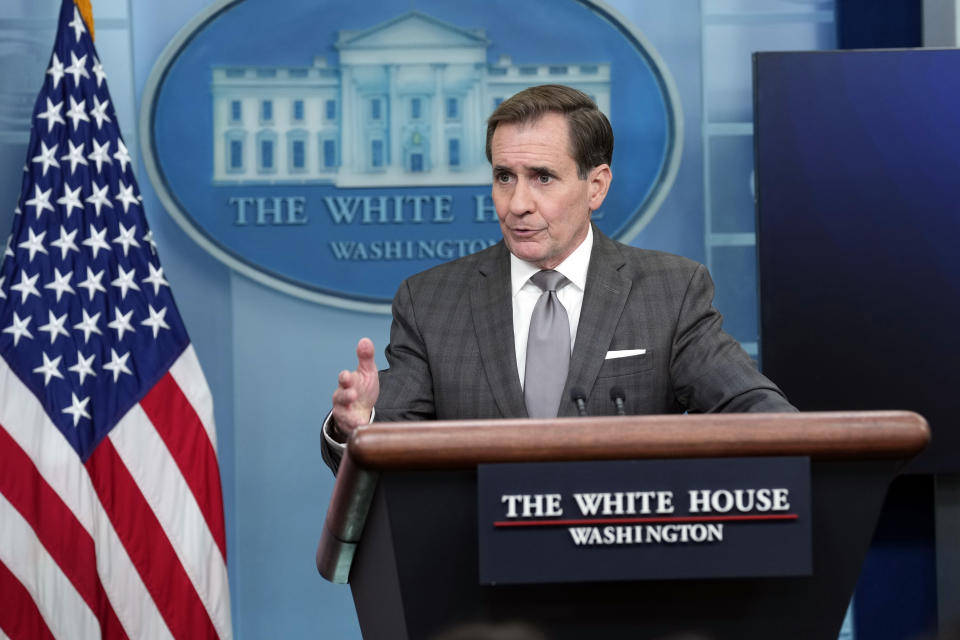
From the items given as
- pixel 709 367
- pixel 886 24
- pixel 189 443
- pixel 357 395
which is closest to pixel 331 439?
pixel 357 395

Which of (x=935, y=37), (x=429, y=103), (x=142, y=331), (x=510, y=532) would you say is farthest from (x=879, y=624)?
(x=510, y=532)

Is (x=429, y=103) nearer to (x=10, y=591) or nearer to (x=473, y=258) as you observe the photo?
(x=473, y=258)

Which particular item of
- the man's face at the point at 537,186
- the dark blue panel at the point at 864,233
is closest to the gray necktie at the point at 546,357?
the man's face at the point at 537,186

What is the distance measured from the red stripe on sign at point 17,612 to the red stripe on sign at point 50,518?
0.36ft

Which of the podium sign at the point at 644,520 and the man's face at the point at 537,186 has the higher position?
the man's face at the point at 537,186

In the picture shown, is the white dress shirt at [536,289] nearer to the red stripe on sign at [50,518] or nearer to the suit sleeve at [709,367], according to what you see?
the suit sleeve at [709,367]

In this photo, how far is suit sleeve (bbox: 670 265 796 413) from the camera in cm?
169

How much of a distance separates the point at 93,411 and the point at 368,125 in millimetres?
1224

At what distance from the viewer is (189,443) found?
302cm

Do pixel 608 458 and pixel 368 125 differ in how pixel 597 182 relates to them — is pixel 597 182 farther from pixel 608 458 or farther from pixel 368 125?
pixel 368 125

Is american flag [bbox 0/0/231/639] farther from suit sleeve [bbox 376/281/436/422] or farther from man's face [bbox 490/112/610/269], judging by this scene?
man's face [bbox 490/112/610/269]

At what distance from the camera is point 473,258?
2.07m

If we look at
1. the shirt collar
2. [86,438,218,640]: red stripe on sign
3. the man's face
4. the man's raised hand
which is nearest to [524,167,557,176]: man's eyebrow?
A: the man's face

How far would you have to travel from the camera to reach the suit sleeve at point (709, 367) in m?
1.69
